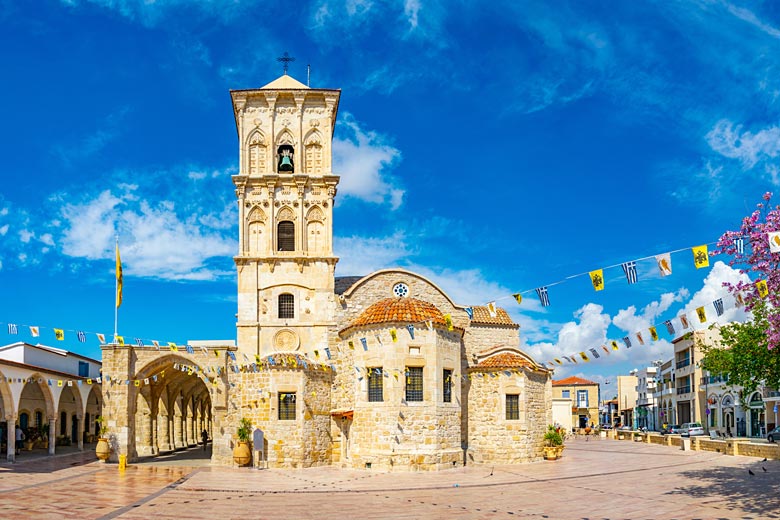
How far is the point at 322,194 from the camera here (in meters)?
32.8

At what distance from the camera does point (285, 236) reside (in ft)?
108

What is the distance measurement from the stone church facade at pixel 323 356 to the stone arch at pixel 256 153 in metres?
0.05

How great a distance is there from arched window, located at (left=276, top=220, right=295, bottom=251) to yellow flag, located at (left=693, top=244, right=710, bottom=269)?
19.6 meters

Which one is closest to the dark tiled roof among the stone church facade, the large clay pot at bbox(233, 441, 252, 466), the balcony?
the stone church facade

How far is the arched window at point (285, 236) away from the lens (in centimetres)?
3275

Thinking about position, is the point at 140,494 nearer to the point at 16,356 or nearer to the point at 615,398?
the point at 16,356

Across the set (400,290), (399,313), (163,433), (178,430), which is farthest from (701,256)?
(178,430)

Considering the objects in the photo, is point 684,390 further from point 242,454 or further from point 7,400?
point 7,400

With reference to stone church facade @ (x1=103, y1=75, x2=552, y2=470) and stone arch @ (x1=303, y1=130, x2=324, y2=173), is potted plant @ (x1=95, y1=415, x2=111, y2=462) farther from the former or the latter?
stone arch @ (x1=303, y1=130, x2=324, y2=173)

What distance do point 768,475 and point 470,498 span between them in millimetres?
11035

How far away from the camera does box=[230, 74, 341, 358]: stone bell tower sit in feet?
104

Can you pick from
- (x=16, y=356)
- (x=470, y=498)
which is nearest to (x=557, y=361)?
(x=470, y=498)

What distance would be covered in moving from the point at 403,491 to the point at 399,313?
8315mm

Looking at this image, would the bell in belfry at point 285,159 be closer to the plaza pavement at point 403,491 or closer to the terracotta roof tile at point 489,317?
the terracotta roof tile at point 489,317
